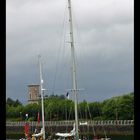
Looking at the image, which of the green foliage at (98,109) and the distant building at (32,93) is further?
the distant building at (32,93)

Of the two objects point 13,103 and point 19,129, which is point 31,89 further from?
point 19,129

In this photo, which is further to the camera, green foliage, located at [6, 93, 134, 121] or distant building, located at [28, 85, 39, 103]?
distant building, located at [28, 85, 39, 103]

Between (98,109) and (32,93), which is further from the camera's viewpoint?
(32,93)

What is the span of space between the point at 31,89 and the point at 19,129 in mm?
17054

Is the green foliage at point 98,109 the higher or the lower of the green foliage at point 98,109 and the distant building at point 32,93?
the lower

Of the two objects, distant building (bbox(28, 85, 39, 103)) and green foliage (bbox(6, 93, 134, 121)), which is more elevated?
distant building (bbox(28, 85, 39, 103))

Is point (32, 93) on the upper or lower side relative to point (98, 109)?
upper
